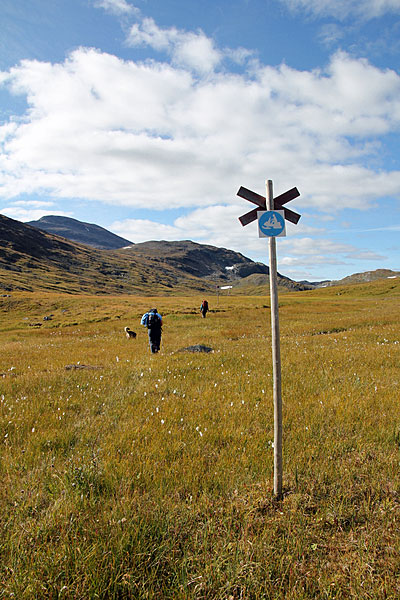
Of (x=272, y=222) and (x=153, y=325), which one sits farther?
(x=153, y=325)

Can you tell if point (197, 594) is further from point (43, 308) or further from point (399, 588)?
point (43, 308)

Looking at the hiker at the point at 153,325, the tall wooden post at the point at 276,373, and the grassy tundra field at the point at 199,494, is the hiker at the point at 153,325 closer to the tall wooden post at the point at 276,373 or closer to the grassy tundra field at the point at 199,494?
the grassy tundra field at the point at 199,494

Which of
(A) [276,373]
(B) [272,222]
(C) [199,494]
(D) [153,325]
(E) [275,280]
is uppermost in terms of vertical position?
(B) [272,222]

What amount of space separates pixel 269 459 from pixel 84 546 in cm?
299

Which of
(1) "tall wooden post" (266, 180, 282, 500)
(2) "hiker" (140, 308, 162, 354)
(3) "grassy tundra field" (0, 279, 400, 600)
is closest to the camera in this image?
(3) "grassy tundra field" (0, 279, 400, 600)

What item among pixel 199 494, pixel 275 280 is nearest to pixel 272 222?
pixel 275 280

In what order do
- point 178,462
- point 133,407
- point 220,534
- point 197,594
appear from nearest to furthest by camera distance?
point 197,594 → point 220,534 → point 178,462 → point 133,407

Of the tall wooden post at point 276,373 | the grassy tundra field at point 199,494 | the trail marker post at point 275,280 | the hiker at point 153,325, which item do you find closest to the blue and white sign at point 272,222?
the trail marker post at point 275,280

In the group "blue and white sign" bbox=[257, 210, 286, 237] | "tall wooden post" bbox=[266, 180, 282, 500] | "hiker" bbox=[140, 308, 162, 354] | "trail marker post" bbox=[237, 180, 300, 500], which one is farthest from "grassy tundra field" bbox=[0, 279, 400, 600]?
"hiker" bbox=[140, 308, 162, 354]

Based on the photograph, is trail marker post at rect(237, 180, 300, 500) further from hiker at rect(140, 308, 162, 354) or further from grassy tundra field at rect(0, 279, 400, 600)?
hiker at rect(140, 308, 162, 354)

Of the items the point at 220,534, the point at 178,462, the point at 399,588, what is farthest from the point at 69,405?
the point at 399,588

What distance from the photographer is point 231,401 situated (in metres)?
7.46

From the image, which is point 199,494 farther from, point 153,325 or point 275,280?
point 153,325

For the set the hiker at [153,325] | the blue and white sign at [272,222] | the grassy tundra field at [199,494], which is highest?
the blue and white sign at [272,222]
